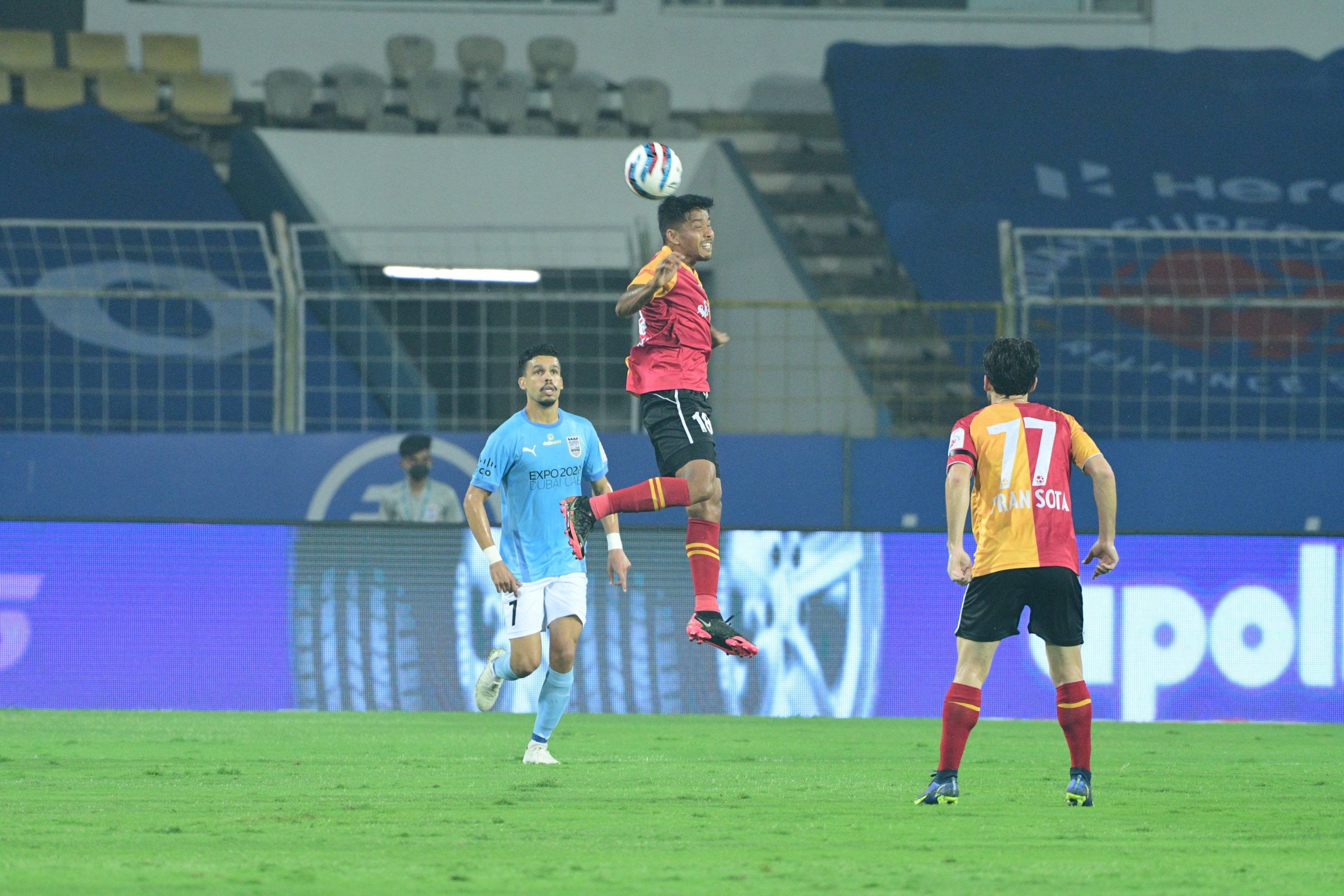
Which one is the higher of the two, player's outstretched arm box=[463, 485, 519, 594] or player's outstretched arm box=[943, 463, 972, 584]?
player's outstretched arm box=[463, 485, 519, 594]

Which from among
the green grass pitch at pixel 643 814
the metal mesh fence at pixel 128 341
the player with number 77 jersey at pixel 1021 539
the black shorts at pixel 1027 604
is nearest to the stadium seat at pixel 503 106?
the metal mesh fence at pixel 128 341

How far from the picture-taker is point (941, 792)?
258 inches

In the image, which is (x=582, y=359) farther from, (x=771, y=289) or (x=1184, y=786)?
(x=1184, y=786)

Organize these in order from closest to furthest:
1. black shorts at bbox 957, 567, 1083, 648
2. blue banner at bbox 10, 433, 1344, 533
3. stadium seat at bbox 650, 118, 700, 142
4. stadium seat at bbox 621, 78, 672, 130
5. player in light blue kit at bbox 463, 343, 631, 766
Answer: black shorts at bbox 957, 567, 1083, 648 < player in light blue kit at bbox 463, 343, 631, 766 < blue banner at bbox 10, 433, 1344, 533 < stadium seat at bbox 650, 118, 700, 142 < stadium seat at bbox 621, 78, 672, 130

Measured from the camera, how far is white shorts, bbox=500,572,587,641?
827cm

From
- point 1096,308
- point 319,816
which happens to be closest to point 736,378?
point 1096,308

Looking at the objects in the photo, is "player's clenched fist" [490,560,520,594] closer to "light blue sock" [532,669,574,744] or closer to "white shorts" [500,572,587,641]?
"white shorts" [500,572,587,641]

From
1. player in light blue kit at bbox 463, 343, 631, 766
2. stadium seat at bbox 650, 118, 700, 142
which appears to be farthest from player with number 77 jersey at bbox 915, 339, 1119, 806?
stadium seat at bbox 650, 118, 700, 142

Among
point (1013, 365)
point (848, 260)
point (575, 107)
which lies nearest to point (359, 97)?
point (575, 107)

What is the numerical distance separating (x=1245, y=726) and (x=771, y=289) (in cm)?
845

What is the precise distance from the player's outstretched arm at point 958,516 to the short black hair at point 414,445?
21.2ft

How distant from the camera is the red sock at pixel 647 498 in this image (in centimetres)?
761

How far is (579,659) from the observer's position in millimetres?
11430

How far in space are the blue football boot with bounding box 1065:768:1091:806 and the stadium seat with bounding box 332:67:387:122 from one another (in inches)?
567
